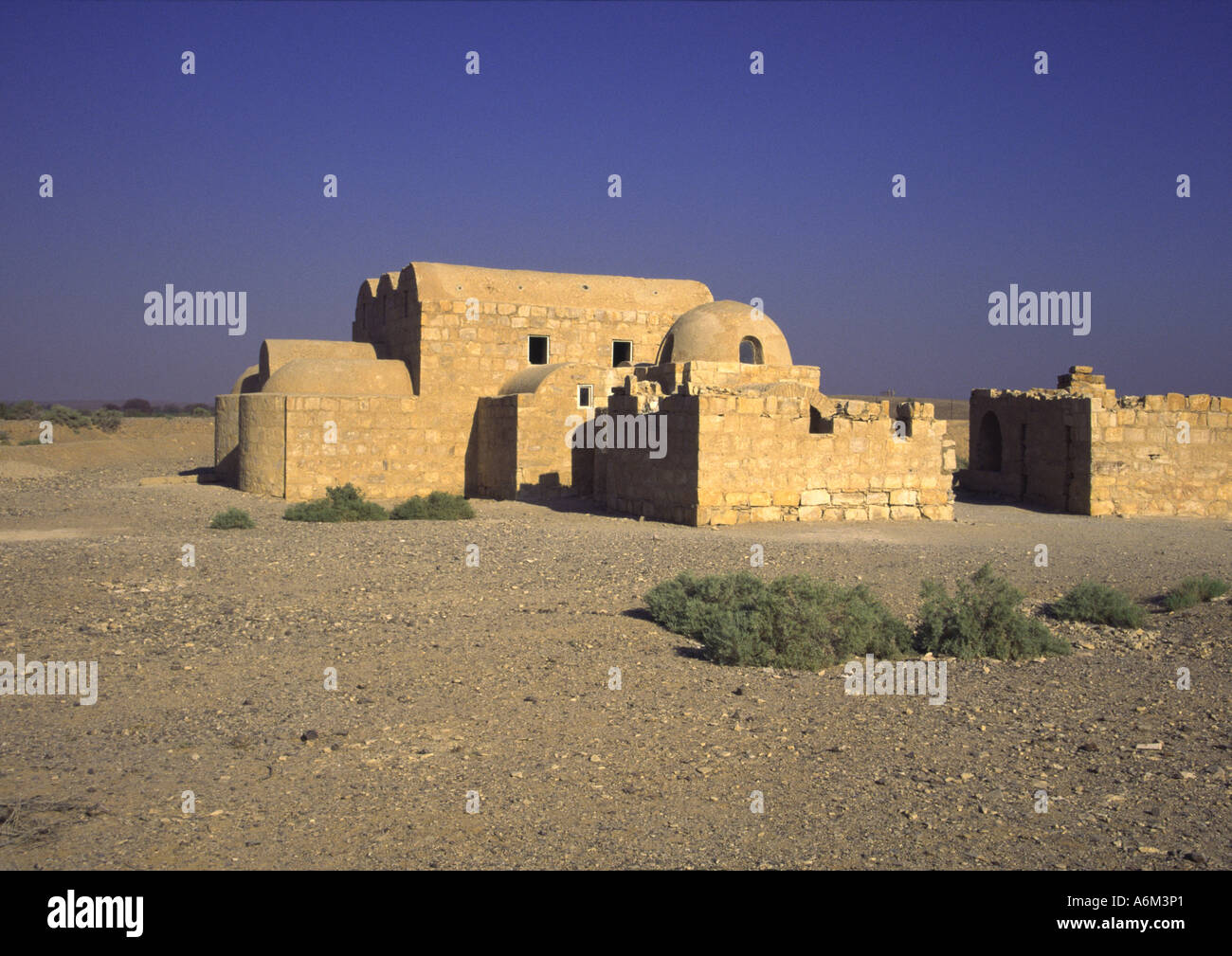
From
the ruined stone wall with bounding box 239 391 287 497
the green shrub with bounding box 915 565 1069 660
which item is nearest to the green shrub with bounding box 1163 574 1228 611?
the green shrub with bounding box 915 565 1069 660

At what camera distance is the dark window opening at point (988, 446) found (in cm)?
1809

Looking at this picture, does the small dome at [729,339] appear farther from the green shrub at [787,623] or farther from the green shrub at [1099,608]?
the green shrub at [787,623]

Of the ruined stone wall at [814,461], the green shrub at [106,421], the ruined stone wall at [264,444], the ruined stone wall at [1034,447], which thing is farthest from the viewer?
the green shrub at [106,421]

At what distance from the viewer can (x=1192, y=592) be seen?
318 inches

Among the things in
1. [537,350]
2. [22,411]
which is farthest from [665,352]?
[22,411]

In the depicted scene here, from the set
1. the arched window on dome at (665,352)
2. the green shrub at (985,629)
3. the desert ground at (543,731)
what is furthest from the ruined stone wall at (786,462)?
the green shrub at (985,629)

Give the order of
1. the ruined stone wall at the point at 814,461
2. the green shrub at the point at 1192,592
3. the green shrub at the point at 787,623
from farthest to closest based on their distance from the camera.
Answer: the ruined stone wall at the point at 814,461 → the green shrub at the point at 1192,592 → the green shrub at the point at 787,623

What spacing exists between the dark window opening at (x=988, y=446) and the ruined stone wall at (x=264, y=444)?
41.6ft

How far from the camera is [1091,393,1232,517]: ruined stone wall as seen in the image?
1450cm

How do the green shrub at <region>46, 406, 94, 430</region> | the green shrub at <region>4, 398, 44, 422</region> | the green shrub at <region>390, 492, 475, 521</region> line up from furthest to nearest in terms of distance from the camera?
the green shrub at <region>4, 398, 44, 422</region> → the green shrub at <region>46, 406, 94, 430</region> → the green shrub at <region>390, 492, 475, 521</region>

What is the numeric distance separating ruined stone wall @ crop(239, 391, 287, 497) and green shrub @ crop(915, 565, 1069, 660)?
42.1ft

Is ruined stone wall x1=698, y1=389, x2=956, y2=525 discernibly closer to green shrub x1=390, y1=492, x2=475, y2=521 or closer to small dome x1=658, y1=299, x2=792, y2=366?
small dome x1=658, y1=299, x2=792, y2=366

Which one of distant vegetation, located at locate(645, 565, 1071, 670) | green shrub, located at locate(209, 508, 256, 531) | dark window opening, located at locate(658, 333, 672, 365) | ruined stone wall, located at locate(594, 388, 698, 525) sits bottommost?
distant vegetation, located at locate(645, 565, 1071, 670)

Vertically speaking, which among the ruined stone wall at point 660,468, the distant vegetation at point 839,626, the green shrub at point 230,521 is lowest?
the distant vegetation at point 839,626
